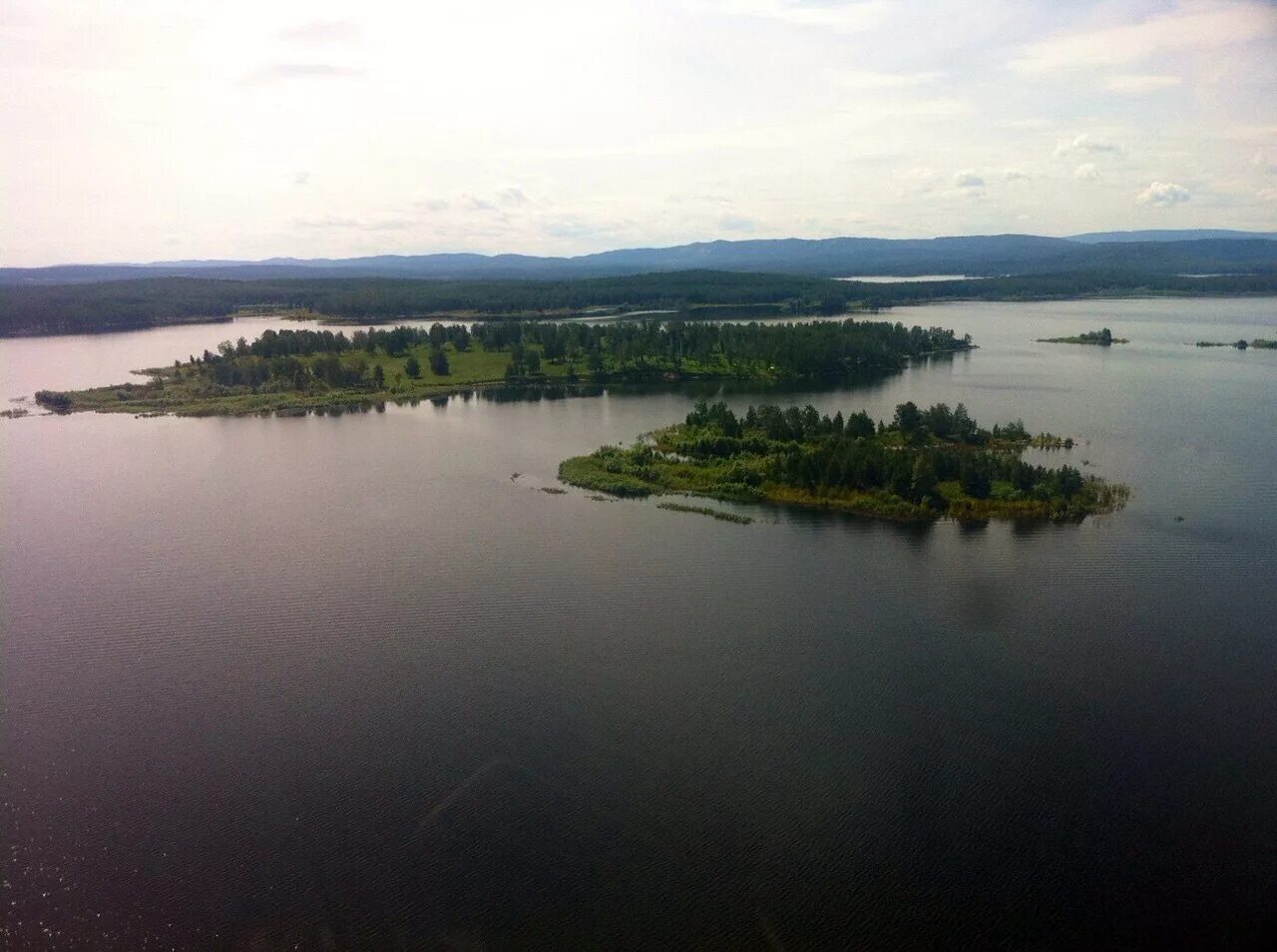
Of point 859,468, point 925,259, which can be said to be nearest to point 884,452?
point 859,468

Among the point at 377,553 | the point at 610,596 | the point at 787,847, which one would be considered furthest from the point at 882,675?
the point at 377,553

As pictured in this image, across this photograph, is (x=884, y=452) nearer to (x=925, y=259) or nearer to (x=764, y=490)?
(x=764, y=490)

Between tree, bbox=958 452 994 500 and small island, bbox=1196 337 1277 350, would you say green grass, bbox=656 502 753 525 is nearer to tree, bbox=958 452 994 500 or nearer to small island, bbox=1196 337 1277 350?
tree, bbox=958 452 994 500

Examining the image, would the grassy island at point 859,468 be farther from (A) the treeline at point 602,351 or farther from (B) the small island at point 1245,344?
(B) the small island at point 1245,344

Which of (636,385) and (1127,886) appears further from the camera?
(636,385)

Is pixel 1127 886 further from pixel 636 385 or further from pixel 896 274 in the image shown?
pixel 896 274

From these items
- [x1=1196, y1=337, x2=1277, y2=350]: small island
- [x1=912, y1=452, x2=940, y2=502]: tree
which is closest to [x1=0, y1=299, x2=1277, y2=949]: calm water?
[x1=912, y1=452, x2=940, y2=502]: tree
